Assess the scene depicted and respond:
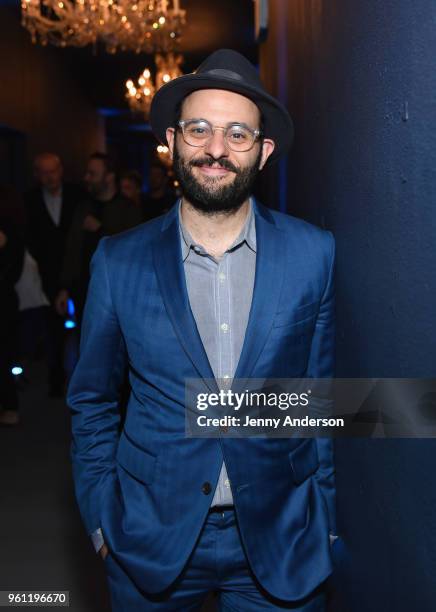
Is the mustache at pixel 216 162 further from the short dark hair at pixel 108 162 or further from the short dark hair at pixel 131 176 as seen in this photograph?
the short dark hair at pixel 131 176

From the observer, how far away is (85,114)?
57.8ft

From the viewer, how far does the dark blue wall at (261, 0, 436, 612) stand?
5.13ft

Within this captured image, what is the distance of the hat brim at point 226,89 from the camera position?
200cm

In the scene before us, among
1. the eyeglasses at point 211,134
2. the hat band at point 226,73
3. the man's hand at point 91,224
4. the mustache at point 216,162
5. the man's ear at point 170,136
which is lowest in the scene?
the man's hand at point 91,224

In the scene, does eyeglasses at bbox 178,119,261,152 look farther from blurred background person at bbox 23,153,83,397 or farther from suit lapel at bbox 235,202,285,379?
blurred background person at bbox 23,153,83,397

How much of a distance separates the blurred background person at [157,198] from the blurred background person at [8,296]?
175cm

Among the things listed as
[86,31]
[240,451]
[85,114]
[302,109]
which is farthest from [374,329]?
[85,114]

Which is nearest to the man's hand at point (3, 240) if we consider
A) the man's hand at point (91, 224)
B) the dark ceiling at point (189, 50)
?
the man's hand at point (91, 224)

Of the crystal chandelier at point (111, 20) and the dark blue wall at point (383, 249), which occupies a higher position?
the crystal chandelier at point (111, 20)

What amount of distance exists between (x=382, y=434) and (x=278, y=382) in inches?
10.4

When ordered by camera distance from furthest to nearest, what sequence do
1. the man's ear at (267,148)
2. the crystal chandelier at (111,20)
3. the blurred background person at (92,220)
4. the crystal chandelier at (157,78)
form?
the crystal chandelier at (157,78) < the crystal chandelier at (111,20) < the blurred background person at (92,220) < the man's ear at (267,148)

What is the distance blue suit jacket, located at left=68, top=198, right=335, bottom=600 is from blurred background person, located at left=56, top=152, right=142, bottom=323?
384cm

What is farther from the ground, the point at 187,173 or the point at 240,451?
the point at 187,173

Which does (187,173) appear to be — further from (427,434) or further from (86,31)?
(86,31)
